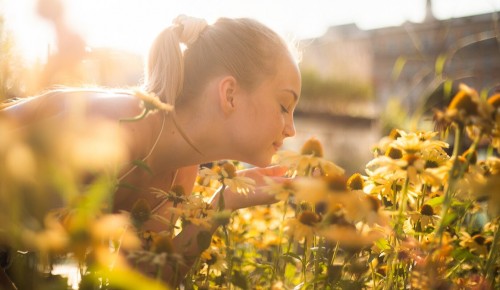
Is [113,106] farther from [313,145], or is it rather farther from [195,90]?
[313,145]

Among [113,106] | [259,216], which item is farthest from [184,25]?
[259,216]

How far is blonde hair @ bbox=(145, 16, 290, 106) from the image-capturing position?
4.20 ft

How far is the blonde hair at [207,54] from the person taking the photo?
1.28m

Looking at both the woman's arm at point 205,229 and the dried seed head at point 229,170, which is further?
the dried seed head at point 229,170

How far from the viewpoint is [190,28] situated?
134cm

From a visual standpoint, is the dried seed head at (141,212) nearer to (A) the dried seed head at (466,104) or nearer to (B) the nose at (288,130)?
(A) the dried seed head at (466,104)

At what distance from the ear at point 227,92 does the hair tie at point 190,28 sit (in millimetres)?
151

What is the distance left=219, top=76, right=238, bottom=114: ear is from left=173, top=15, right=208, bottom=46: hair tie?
0.15 m

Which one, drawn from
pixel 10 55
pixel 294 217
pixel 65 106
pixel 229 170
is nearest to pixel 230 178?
pixel 229 170

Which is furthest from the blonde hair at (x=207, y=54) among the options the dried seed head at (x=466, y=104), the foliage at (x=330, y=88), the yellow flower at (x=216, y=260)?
the foliage at (x=330, y=88)

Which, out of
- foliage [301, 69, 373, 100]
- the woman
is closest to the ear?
the woman

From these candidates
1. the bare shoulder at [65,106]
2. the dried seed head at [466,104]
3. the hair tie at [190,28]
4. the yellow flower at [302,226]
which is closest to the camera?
the dried seed head at [466,104]

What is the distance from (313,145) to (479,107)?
31 cm

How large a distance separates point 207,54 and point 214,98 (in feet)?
0.40
